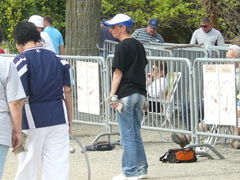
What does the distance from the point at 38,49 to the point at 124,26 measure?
155cm

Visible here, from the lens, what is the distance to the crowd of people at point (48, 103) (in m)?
5.23

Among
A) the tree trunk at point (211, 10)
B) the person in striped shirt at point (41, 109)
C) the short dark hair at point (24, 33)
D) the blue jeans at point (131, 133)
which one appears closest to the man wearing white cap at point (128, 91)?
the blue jeans at point (131, 133)

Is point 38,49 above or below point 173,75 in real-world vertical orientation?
above

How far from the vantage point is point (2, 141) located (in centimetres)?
517

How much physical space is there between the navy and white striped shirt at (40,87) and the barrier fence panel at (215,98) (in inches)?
117

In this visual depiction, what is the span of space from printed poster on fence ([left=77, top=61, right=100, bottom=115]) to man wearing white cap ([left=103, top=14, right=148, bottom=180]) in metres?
2.31

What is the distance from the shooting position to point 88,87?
964 centimetres

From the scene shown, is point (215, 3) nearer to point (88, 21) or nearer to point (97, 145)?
point (88, 21)

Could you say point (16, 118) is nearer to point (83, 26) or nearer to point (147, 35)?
point (83, 26)

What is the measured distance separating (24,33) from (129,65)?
1.53 metres

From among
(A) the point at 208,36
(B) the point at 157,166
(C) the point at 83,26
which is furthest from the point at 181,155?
(A) the point at 208,36

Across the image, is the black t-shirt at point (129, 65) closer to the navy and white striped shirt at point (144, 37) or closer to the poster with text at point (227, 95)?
the poster with text at point (227, 95)

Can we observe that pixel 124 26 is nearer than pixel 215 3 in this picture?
Yes

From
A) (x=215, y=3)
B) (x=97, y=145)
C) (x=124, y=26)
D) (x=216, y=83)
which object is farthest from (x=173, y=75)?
(x=215, y=3)
